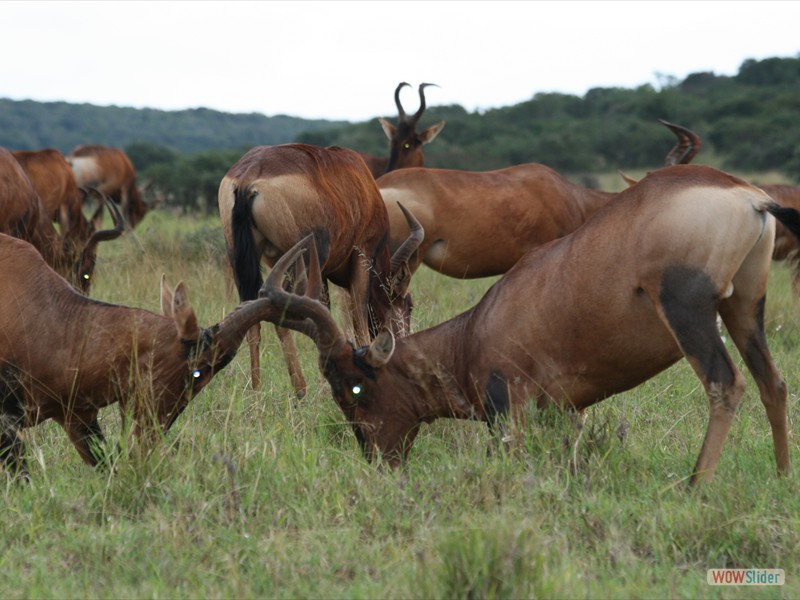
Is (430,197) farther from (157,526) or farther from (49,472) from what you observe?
(157,526)

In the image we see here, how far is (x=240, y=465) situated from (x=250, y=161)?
9.60 ft

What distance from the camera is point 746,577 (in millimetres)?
4062

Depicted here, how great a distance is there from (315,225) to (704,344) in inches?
123

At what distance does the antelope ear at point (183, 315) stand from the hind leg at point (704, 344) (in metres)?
2.16

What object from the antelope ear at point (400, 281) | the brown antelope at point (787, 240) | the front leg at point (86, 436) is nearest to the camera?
the front leg at point (86, 436)

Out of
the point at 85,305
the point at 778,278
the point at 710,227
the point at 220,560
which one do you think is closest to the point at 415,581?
the point at 220,560

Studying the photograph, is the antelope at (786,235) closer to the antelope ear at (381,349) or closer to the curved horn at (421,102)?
the curved horn at (421,102)

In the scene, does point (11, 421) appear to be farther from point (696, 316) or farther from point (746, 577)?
point (746, 577)

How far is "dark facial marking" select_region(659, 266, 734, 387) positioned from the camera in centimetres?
493

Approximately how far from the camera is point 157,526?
14.2 feet

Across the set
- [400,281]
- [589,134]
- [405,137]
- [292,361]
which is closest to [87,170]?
[405,137]

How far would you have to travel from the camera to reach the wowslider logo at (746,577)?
158 inches

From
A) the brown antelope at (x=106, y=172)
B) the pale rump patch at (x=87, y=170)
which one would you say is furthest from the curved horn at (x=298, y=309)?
the pale rump patch at (x=87, y=170)

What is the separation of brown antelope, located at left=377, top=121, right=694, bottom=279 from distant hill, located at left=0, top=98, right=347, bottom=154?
53.6 m
